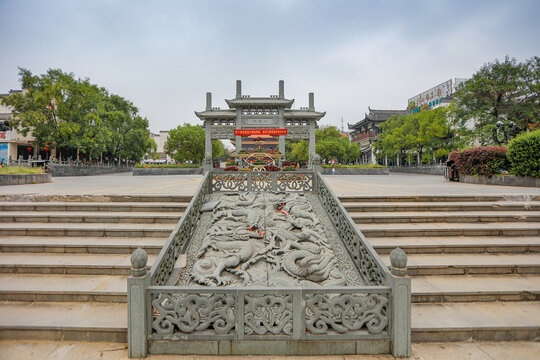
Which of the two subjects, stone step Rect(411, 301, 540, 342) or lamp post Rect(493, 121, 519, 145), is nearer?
stone step Rect(411, 301, 540, 342)

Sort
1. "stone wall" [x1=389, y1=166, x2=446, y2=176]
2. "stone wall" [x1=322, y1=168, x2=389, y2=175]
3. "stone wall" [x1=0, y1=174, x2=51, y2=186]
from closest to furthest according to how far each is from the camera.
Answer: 1. "stone wall" [x1=0, y1=174, x2=51, y2=186]
2. "stone wall" [x1=389, y1=166, x2=446, y2=176]
3. "stone wall" [x1=322, y1=168, x2=389, y2=175]

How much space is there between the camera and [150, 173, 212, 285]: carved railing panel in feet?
9.68

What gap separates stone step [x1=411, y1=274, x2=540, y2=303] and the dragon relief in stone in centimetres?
116

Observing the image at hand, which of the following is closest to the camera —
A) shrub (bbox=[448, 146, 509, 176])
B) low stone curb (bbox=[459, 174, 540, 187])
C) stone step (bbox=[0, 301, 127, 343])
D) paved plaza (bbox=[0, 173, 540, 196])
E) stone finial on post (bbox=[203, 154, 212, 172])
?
stone step (bbox=[0, 301, 127, 343])

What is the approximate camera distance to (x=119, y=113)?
26.1m

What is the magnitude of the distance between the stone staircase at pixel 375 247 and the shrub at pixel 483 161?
20.0 feet

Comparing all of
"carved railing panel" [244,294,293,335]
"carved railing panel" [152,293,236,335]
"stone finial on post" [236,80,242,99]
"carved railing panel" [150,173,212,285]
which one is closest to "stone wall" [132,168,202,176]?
"stone finial on post" [236,80,242,99]

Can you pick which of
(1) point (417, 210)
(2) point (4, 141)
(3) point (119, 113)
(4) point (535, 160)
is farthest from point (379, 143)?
(2) point (4, 141)

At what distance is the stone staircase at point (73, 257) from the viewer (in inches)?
111

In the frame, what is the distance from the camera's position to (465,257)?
4039 mm

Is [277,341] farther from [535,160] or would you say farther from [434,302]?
[535,160]

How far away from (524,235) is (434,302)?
9.98 feet

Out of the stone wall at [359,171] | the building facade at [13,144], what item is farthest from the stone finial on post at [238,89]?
the building facade at [13,144]

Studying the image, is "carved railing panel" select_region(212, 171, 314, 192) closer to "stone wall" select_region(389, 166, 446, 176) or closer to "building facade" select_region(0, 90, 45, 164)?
"stone wall" select_region(389, 166, 446, 176)
